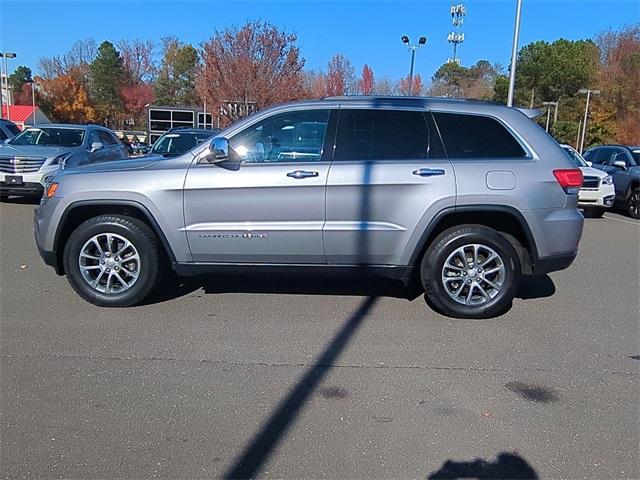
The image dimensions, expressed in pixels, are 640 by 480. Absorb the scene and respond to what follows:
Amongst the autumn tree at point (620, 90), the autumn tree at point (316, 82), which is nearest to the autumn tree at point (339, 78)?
the autumn tree at point (316, 82)

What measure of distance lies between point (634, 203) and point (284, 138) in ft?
37.4

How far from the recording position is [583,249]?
8.23 meters

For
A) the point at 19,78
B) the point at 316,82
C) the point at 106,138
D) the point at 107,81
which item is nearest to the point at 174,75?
the point at 107,81

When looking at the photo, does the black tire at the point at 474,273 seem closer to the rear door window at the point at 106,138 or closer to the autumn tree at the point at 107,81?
the rear door window at the point at 106,138

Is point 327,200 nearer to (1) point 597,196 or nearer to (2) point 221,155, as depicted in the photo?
(2) point 221,155

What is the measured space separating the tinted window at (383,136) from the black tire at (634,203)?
1036 centimetres

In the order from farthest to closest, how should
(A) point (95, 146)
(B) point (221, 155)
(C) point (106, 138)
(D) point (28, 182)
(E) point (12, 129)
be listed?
1. (E) point (12, 129)
2. (C) point (106, 138)
3. (A) point (95, 146)
4. (D) point (28, 182)
5. (B) point (221, 155)

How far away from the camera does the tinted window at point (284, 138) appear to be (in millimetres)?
4605

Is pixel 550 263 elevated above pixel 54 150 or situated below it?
below

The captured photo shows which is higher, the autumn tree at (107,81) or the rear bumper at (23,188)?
the autumn tree at (107,81)

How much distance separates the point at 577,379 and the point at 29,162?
36.4ft

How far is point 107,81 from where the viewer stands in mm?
62312

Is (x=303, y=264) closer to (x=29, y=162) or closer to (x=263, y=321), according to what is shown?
(x=263, y=321)

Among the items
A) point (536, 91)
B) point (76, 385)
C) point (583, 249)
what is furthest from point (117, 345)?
point (536, 91)
